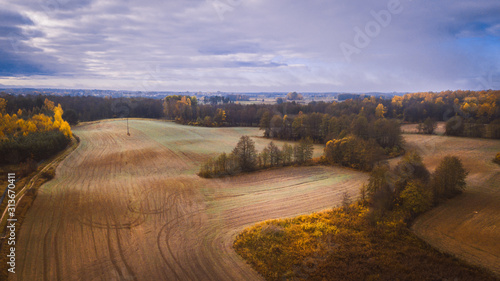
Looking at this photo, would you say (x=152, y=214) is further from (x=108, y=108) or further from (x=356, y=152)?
(x=108, y=108)

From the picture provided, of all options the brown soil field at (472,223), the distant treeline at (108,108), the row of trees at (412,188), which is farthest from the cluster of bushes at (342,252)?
the distant treeline at (108,108)

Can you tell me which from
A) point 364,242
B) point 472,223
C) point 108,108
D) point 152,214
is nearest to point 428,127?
point 472,223

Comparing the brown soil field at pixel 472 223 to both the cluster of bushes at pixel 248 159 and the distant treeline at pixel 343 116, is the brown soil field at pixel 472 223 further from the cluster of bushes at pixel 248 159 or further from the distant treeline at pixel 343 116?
the distant treeline at pixel 343 116

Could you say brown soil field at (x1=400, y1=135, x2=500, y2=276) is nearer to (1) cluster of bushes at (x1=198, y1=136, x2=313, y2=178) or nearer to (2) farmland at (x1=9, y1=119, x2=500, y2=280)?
(2) farmland at (x1=9, y1=119, x2=500, y2=280)

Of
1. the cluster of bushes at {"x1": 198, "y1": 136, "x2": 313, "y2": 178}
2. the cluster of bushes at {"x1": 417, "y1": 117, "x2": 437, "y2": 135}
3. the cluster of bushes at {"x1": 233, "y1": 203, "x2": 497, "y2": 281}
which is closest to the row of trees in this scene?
the cluster of bushes at {"x1": 233, "y1": 203, "x2": 497, "y2": 281}

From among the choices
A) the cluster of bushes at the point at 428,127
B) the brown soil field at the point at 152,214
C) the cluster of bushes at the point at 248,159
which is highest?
the cluster of bushes at the point at 428,127
